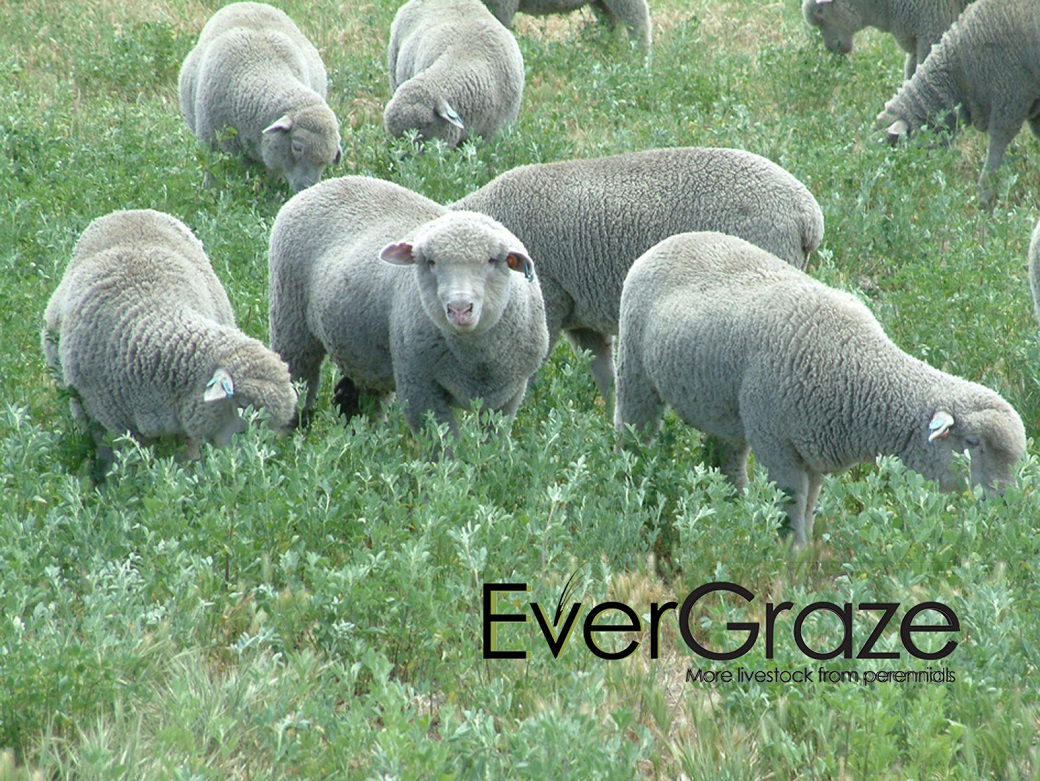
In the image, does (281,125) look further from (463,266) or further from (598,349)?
(463,266)

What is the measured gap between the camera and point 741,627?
4406 mm

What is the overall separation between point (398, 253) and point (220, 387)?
1.05 m

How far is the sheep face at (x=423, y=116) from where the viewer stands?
34.7ft

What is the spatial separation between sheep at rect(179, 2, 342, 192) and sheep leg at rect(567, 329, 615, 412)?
3.36m

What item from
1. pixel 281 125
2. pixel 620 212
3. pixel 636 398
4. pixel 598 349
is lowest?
pixel 598 349

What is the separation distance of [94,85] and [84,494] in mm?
9647

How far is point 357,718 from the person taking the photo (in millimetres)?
3469

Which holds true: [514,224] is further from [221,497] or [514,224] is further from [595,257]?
[221,497]

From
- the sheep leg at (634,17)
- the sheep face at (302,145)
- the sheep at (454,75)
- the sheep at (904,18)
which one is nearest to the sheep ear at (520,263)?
the sheep face at (302,145)

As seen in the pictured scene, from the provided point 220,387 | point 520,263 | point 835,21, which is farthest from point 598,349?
point 835,21

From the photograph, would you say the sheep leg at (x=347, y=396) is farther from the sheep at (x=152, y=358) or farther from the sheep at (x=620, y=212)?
the sheep at (x=620, y=212)

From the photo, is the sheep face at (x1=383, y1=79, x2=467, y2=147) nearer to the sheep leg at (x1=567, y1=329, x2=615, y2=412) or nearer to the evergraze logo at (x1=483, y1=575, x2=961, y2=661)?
the sheep leg at (x1=567, y1=329, x2=615, y2=412)

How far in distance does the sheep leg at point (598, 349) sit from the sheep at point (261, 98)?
3356 mm

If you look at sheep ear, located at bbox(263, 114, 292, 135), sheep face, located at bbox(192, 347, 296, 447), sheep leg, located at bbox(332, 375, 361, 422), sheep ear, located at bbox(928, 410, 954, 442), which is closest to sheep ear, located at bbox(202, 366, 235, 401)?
sheep face, located at bbox(192, 347, 296, 447)
